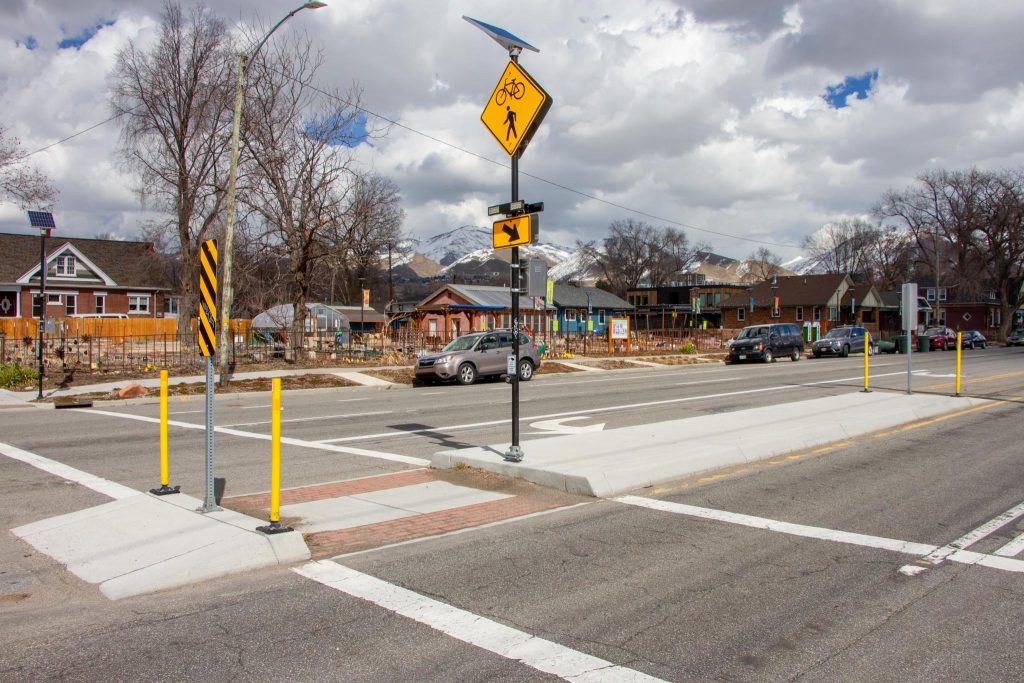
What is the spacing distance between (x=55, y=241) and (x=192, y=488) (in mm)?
57174

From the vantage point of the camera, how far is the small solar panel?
60.0 ft

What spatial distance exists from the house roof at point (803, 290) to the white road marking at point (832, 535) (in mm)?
66491

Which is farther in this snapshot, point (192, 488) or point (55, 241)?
point (55, 241)

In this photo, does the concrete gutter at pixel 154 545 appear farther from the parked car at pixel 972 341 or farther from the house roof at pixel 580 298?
the parked car at pixel 972 341

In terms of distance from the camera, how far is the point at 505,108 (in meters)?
9.32

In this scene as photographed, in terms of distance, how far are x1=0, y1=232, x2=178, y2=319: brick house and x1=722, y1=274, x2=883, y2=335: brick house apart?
49761mm

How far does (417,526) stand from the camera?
687 cm

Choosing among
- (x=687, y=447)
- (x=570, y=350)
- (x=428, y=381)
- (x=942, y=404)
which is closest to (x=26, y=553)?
(x=687, y=447)

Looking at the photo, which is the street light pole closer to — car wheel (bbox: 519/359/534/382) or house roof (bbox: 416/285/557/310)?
car wheel (bbox: 519/359/534/382)

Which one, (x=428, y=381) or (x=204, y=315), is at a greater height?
(x=204, y=315)

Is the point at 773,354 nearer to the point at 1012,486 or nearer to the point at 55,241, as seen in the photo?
the point at 1012,486

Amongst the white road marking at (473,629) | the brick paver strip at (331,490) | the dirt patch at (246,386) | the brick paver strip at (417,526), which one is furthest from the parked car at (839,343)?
the white road marking at (473,629)

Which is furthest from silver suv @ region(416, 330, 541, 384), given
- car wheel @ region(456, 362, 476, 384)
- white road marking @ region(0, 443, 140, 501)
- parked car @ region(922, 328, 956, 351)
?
parked car @ region(922, 328, 956, 351)

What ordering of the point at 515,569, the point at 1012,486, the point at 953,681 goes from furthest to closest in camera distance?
the point at 1012,486 → the point at 515,569 → the point at 953,681
